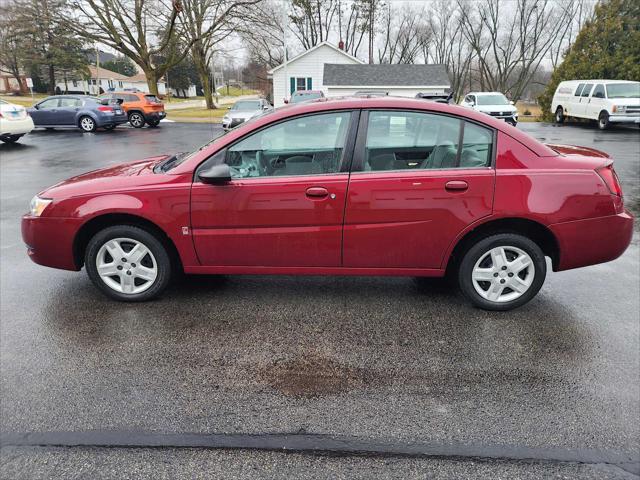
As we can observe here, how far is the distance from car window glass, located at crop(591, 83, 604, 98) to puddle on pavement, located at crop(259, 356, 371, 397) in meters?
23.5

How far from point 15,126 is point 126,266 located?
14.6 m

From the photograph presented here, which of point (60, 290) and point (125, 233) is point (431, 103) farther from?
point (60, 290)

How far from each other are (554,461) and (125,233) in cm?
331

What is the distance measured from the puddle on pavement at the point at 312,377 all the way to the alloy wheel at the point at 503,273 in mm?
1380

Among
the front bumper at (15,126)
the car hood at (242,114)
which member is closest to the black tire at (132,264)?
the front bumper at (15,126)

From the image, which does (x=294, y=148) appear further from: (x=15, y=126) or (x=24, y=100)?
(x=24, y=100)

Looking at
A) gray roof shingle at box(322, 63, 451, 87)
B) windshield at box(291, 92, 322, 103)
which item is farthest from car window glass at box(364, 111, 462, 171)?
gray roof shingle at box(322, 63, 451, 87)

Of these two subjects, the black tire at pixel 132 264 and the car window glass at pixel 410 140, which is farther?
the black tire at pixel 132 264

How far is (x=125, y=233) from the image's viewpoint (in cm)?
394

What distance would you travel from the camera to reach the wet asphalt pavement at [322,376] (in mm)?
2357

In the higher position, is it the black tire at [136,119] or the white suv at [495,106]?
the white suv at [495,106]

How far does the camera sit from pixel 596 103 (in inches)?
874

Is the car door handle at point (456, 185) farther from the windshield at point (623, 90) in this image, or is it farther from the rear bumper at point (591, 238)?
the windshield at point (623, 90)

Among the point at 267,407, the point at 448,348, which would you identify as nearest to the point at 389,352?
the point at 448,348
